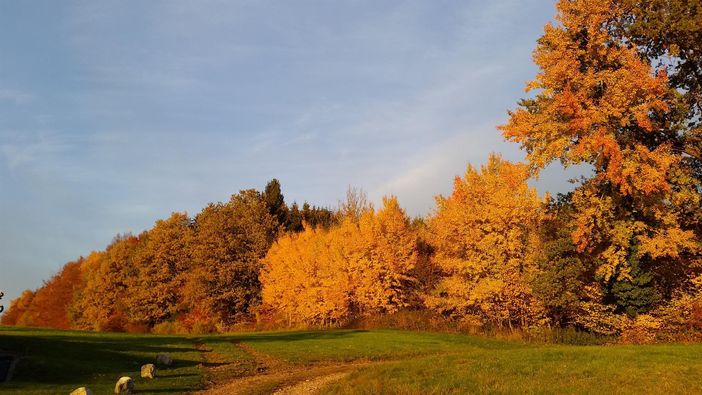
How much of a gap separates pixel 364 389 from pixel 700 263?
27.5 meters

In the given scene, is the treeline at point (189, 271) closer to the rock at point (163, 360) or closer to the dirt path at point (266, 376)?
the dirt path at point (266, 376)

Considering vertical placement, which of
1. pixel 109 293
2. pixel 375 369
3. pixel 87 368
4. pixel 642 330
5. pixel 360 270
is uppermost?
pixel 109 293

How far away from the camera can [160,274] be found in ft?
256

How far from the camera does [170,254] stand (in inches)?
3172

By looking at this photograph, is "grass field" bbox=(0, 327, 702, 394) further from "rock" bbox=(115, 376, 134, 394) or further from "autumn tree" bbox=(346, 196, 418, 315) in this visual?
"autumn tree" bbox=(346, 196, 418, 315)

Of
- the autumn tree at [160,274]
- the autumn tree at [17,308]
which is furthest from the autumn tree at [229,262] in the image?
the autumn tree at [17,308]

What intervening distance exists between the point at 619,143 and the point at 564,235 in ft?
29.4

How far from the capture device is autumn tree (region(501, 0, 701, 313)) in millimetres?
27344

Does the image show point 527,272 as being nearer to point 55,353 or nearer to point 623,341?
point 623,341

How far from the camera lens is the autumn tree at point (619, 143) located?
2734 centimetres

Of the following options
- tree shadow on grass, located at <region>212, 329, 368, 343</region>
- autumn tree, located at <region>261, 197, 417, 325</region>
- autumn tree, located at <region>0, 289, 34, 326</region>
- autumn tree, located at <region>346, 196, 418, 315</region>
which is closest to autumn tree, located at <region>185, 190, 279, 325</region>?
autumn tree, located at <region>261, 197, 417, 325</region>

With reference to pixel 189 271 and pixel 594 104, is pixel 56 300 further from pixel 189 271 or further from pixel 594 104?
pixel 594 104

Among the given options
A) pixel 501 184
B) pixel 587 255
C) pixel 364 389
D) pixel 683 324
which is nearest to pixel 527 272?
pixel 587 255

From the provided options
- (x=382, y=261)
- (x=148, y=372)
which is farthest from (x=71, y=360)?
(x=382, y=261)
